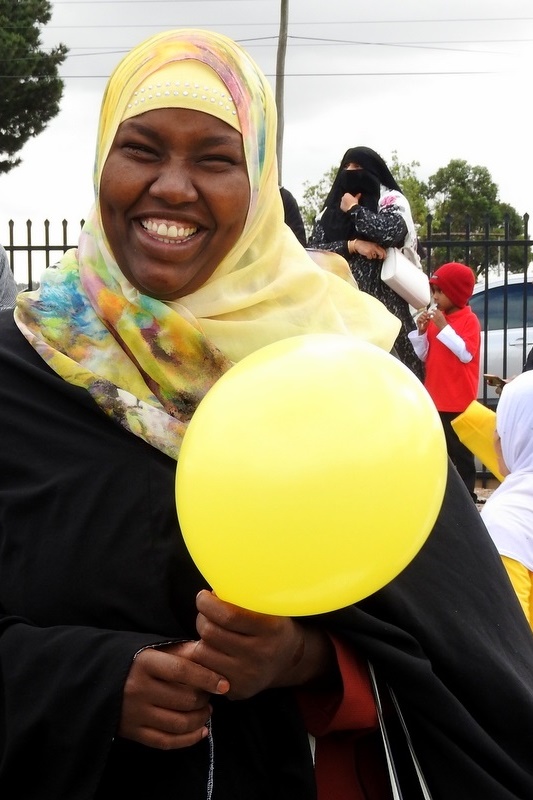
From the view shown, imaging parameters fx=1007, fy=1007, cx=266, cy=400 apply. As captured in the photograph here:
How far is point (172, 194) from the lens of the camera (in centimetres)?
171

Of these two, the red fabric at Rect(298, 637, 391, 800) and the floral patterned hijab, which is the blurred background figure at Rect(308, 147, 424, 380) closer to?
the floral patterned hijab

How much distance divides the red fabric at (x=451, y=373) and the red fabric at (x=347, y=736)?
17.7 ft

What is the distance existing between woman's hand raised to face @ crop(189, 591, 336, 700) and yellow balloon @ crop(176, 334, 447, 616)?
5cm

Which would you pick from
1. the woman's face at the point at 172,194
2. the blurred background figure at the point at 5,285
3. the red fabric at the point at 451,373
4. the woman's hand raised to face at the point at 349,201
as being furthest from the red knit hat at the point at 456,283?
the woman's face at the point at 172,194

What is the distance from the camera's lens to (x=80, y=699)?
1531 millimetres

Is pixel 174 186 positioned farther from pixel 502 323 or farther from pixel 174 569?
pixel 502 323

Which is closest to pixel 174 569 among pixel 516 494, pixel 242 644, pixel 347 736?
pixel 242 644

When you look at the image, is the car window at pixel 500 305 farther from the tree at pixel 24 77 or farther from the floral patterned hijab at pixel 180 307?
the tree at pixel 24 77

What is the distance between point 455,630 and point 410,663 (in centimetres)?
15

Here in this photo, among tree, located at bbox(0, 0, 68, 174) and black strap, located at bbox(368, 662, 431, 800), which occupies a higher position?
tree, located at bbox(0, 0, 68, 174)

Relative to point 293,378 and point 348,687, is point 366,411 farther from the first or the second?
point 348,687

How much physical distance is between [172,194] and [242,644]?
2.51ft

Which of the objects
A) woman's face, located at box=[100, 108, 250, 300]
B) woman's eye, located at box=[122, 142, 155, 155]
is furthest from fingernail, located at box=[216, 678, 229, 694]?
woman's eye, located at box=[122, 142, 155, 155]

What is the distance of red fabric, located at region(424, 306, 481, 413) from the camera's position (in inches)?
276
